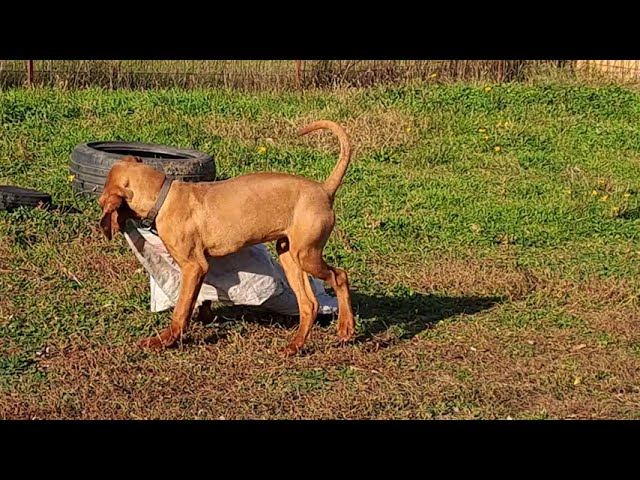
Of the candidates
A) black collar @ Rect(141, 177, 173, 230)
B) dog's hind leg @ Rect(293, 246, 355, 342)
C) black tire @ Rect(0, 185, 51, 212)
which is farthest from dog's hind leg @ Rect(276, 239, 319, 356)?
black tire @ Rect(0, 185, 51, 212)

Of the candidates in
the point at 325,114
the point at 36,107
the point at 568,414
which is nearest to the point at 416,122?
the point at 325,114

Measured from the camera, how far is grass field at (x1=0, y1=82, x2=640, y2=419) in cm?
541

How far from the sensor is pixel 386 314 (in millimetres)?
6734

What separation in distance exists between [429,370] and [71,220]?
A: 363 cm

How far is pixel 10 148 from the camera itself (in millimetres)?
10469

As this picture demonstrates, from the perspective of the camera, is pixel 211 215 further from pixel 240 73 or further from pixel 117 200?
pixel 240 73

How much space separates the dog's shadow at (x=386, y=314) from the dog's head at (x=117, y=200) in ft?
2.58

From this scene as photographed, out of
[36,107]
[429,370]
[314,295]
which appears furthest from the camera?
[36,107]

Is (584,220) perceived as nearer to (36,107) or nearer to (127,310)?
(127,310)

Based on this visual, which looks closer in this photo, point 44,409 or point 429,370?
point 44,409

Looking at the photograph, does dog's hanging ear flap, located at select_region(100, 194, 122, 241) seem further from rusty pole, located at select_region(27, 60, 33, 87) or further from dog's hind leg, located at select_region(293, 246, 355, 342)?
rusty pole, located at select_region(27, 60, 33, 87)

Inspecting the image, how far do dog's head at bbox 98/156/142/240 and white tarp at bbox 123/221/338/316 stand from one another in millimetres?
254

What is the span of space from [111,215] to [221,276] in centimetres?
78

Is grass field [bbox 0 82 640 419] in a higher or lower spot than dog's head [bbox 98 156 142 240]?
lower
